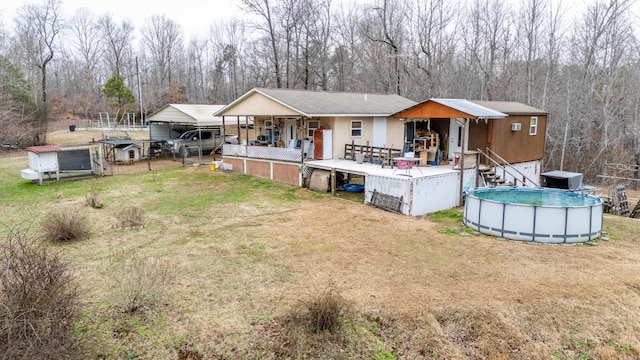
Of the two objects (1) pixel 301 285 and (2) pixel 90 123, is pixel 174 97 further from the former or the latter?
(1) pixel 301 285

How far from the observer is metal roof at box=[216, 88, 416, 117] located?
1680cm

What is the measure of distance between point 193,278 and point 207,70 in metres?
53.3

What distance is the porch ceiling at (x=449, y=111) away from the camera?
48.6ft

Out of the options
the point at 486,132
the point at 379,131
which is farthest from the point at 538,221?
the point at 379,131

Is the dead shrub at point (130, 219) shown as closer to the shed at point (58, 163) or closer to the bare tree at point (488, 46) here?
the shed at point (58, 163)

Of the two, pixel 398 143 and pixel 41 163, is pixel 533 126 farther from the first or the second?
pixel 41 163

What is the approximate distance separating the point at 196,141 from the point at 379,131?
1250cm

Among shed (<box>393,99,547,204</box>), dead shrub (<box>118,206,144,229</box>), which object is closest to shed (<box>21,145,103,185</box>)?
dead shrub (<box>118,206,144,229</box>)

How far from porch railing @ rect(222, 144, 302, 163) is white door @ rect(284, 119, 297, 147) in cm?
146

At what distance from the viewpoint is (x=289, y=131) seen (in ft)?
64.4

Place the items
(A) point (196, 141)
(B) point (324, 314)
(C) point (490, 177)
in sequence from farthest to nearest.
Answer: (A) point (196, 141), (C) point (490, 177), (B) point (324, 314)

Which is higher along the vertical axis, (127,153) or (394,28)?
(394,28)

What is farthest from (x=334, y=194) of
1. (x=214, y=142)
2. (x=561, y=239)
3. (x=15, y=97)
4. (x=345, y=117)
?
(x=15, y=97)

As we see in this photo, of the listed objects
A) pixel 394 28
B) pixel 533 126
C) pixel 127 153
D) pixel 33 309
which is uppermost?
pixel 394 28
